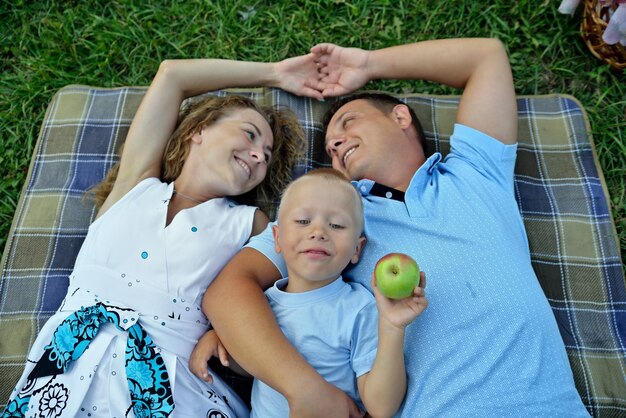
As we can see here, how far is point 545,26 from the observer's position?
3.83 m

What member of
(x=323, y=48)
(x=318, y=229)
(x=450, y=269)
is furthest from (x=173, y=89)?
(x=450, y=269)

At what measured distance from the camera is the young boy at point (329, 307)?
2213 millimetres

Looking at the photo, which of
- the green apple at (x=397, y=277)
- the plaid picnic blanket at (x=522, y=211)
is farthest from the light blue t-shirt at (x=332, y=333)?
the plaid picnic blanket at (x=522, y=211)

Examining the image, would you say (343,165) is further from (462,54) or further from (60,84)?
(60,84)

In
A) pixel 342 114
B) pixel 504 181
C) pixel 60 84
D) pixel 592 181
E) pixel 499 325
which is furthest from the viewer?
pixel 60 84

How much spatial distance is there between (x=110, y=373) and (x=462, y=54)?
2316mm

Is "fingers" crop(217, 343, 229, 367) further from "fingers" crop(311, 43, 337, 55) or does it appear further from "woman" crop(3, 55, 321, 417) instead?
"fingers" crop(311, 43, 337, 55)

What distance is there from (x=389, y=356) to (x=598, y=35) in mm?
2616

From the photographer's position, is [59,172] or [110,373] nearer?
[110,373]

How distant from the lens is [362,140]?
2.79m

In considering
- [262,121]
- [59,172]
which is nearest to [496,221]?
[262,121]

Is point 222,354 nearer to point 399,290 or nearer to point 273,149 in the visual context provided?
point 399,290

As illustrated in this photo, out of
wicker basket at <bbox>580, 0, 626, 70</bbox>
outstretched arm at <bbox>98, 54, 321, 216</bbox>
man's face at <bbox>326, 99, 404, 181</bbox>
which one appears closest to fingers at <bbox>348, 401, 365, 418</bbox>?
man's face at <bbox>326, 99, 404, 181</bbox>

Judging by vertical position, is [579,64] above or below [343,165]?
above
